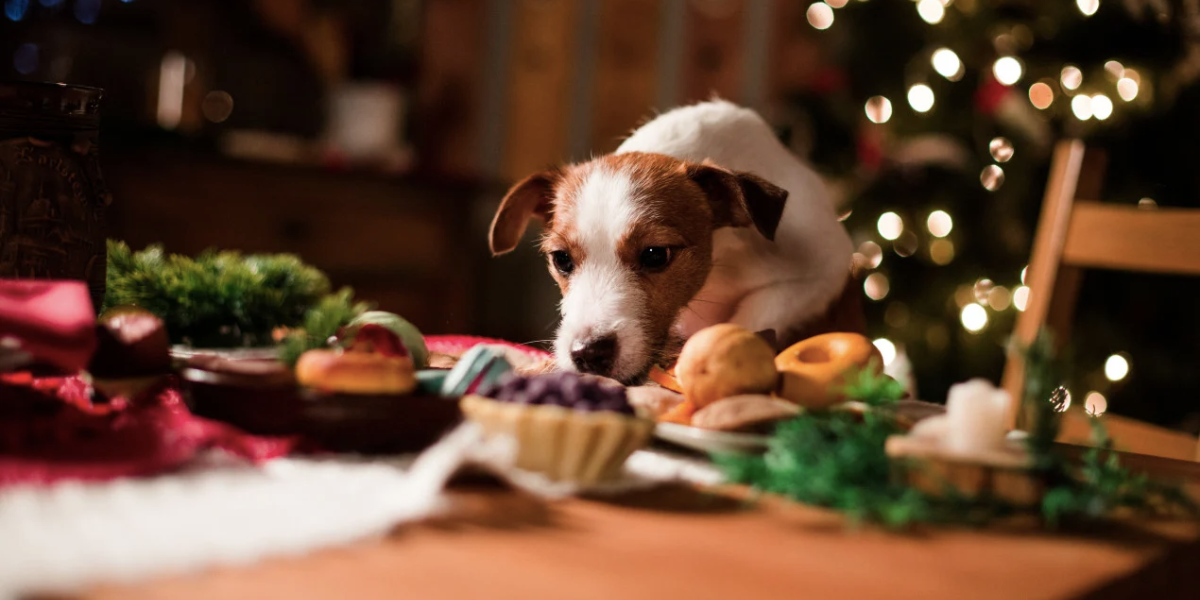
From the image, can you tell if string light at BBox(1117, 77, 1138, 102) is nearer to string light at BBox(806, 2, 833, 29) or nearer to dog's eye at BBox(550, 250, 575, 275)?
string light at BBox(806, 2, 833, 29)

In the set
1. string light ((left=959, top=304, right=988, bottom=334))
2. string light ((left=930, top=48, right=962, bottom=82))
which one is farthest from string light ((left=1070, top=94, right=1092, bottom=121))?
string light ((left=959, top=304, right=988, bottom=334))

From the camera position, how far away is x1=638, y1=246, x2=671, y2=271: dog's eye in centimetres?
129

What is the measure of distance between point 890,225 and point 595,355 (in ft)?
6.27

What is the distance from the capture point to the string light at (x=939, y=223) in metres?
2.70

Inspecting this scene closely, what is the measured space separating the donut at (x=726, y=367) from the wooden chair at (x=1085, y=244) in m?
0.79

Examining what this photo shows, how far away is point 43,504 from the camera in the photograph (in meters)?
0.50

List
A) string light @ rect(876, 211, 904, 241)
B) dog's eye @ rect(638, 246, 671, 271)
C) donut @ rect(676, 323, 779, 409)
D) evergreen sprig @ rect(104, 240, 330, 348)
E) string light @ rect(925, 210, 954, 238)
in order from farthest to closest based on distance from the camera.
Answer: string light @ rect(876, 211, 904, 241), string light @ rect(925, 210, 954, 238), dog's eye @ rect(638, 246, 671, 271), evergreen sprig @ rect(104, 240, 330, 348), donut @ rect(676, 323, 779, 409)

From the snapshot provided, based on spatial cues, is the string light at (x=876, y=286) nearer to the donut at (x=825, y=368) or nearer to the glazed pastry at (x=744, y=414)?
the donut at (x=825, y=368)

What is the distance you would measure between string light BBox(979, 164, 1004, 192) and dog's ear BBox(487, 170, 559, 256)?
138 cm

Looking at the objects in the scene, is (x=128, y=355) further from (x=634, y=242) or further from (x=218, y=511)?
(x=634, y=242)

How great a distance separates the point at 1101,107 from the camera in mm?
2469

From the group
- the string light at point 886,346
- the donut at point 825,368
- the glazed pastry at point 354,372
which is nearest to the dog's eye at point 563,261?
the donut at point 825,368

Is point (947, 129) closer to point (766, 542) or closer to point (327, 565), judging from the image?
point (766, 542)

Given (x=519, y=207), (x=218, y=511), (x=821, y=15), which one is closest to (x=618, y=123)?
(x=821, y=15)
